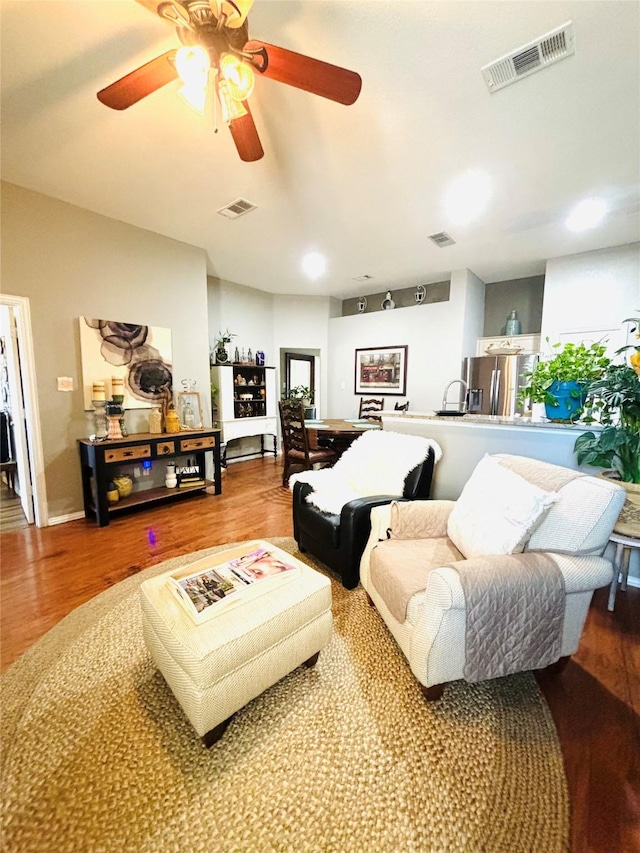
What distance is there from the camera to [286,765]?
3.52 ft

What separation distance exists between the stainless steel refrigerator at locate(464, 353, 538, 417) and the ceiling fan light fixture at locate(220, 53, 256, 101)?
13.8ft

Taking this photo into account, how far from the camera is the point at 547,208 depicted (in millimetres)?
2928

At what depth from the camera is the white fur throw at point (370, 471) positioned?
6.93ft

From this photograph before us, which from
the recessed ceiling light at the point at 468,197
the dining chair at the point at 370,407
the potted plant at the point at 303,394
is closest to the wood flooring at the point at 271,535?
the dining chair at the point at 370,407

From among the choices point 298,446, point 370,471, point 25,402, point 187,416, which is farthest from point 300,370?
point 370,471

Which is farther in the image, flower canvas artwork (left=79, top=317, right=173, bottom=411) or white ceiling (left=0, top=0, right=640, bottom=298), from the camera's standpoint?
flower canvas artwork (left=79, top=317, right=173, bottom=411)

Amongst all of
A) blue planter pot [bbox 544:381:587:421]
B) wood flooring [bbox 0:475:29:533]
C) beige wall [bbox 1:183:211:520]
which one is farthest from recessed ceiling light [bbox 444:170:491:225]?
wood flooring [bbox 0:475:29:533]

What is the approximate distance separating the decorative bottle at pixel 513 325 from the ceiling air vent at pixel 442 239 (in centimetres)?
185

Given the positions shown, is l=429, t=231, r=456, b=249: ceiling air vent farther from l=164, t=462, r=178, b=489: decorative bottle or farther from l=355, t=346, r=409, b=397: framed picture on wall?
l=164, t=462, r=178, b=489: decorative bottle

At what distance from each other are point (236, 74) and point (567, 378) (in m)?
2.22

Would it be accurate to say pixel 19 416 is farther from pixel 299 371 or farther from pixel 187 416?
pixel 299 371

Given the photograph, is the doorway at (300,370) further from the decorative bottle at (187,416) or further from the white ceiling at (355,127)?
the white ceiling at (355,127)

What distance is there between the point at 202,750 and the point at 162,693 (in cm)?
33

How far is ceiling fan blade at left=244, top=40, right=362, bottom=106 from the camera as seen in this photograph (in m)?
1.29
